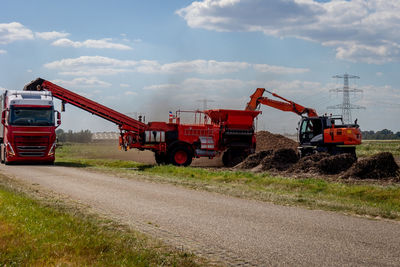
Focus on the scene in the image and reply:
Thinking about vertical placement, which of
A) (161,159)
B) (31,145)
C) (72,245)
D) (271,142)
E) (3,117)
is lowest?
(72,245)

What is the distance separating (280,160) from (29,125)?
577 inches

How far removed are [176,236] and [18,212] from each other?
342cm

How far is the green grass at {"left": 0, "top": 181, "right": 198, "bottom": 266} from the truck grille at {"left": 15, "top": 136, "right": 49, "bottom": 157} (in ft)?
68.2

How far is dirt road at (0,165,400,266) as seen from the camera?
8093 mm

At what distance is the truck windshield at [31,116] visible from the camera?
3003cm

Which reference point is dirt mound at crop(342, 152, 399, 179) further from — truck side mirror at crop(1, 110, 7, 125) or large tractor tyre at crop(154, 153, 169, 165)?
truck side mirror at crop(1, 110, 7, 125)

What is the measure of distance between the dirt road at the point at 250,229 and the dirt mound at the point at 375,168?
7.09 m

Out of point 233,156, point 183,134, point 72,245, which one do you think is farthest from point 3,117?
point 72,245

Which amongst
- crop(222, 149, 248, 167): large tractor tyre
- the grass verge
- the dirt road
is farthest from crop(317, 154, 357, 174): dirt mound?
crop(222, 149, 248, 167): large tractor tyre

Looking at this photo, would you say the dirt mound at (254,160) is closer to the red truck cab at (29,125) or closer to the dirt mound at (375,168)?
the dirt mound at (375,168)

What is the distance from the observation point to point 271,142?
39156 millimetres

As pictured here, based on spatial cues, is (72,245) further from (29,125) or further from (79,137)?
(79,137)

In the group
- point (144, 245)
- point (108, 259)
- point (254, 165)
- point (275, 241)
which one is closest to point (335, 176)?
point (254, 165)

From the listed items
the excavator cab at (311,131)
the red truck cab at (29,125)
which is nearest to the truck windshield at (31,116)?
the red truck cab at (29,125)
